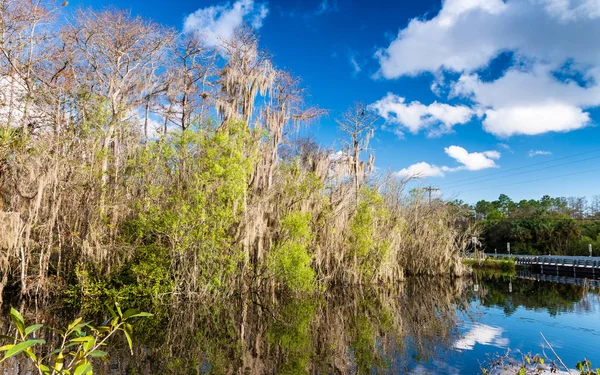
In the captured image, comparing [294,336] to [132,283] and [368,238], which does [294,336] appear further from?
[368,238]

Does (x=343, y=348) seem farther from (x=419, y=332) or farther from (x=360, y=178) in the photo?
(x=360, y=178)

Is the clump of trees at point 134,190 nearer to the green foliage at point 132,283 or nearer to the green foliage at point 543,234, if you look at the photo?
the green foliage at point 132,283

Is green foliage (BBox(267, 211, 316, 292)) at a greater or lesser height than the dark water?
greater

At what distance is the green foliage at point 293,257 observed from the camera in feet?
43.1

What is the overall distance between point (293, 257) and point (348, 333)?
397cm

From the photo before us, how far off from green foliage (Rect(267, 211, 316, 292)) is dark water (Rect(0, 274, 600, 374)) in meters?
0.77

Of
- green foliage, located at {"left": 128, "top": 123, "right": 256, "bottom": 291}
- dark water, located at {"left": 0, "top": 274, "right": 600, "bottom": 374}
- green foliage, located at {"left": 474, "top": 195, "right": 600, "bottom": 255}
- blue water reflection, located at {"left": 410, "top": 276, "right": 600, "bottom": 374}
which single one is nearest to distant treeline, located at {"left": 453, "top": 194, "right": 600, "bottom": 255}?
green foliage, located at {"left": 474, "top": 195, "right": 600, "bottom": 255}

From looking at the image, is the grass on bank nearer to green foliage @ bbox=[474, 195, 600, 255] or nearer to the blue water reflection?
green foliage @ bbox=[474, 195, 600, 255]

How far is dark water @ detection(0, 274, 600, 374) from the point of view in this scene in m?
7.14

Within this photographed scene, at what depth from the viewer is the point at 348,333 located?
31.8 feet

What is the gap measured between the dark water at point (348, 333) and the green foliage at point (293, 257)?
77cm

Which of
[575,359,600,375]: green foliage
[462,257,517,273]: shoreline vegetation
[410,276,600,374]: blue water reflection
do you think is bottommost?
[410,276,600,374]: blue water reflection

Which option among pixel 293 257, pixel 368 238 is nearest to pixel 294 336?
pixel 293 257

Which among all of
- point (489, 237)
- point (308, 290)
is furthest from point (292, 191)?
point (489, 237)
